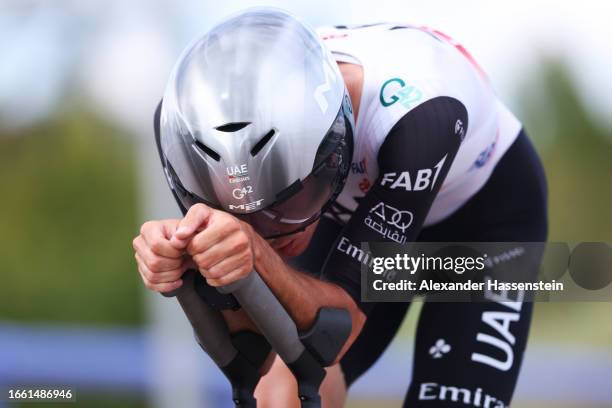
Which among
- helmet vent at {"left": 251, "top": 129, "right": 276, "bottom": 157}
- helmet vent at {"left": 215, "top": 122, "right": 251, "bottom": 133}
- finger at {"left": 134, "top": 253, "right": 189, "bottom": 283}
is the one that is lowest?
finger at {"left": 134, "top": 253, "right": 189, "bottom": 283}

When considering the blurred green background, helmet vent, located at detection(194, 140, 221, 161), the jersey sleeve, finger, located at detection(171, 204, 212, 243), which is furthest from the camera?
the blurred green background

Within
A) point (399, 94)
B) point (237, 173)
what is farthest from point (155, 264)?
point (399, 94)

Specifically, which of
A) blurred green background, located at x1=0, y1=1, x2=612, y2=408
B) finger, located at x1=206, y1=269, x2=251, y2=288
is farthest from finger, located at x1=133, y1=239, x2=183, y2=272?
blurred green background, located at x1=0, y1=1, x2=612, y2=408

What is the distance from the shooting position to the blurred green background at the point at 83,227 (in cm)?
2083

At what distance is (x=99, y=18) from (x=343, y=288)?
526 inches

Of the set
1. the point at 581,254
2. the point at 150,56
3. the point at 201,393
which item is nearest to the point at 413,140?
the point at 581,254

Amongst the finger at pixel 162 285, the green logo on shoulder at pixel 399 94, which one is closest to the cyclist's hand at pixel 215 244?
the finger at pixel 162 285

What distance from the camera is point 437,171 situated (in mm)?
3424

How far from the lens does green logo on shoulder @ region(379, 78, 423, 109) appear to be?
344 centimetres

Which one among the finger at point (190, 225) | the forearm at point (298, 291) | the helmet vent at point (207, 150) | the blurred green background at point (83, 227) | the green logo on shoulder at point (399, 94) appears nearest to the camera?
the finger at point (190, 225)

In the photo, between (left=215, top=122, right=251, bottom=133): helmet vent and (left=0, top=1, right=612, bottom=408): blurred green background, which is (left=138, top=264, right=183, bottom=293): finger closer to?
(left=215, top=122, right=251, bottom=133): helmet vent

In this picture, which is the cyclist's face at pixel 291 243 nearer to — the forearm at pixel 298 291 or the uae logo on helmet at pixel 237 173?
the forearm at pixel 298 291

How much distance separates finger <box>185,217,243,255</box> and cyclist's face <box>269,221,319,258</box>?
2.18 feet

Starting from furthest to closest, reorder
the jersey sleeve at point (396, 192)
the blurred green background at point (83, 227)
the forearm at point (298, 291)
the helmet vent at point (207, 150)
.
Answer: the blurred green background at point (83, 227) → the jersey sleeve at point (396, 192) → the helmet vent at point (207, 150) → the forearm at point (298, 291)
